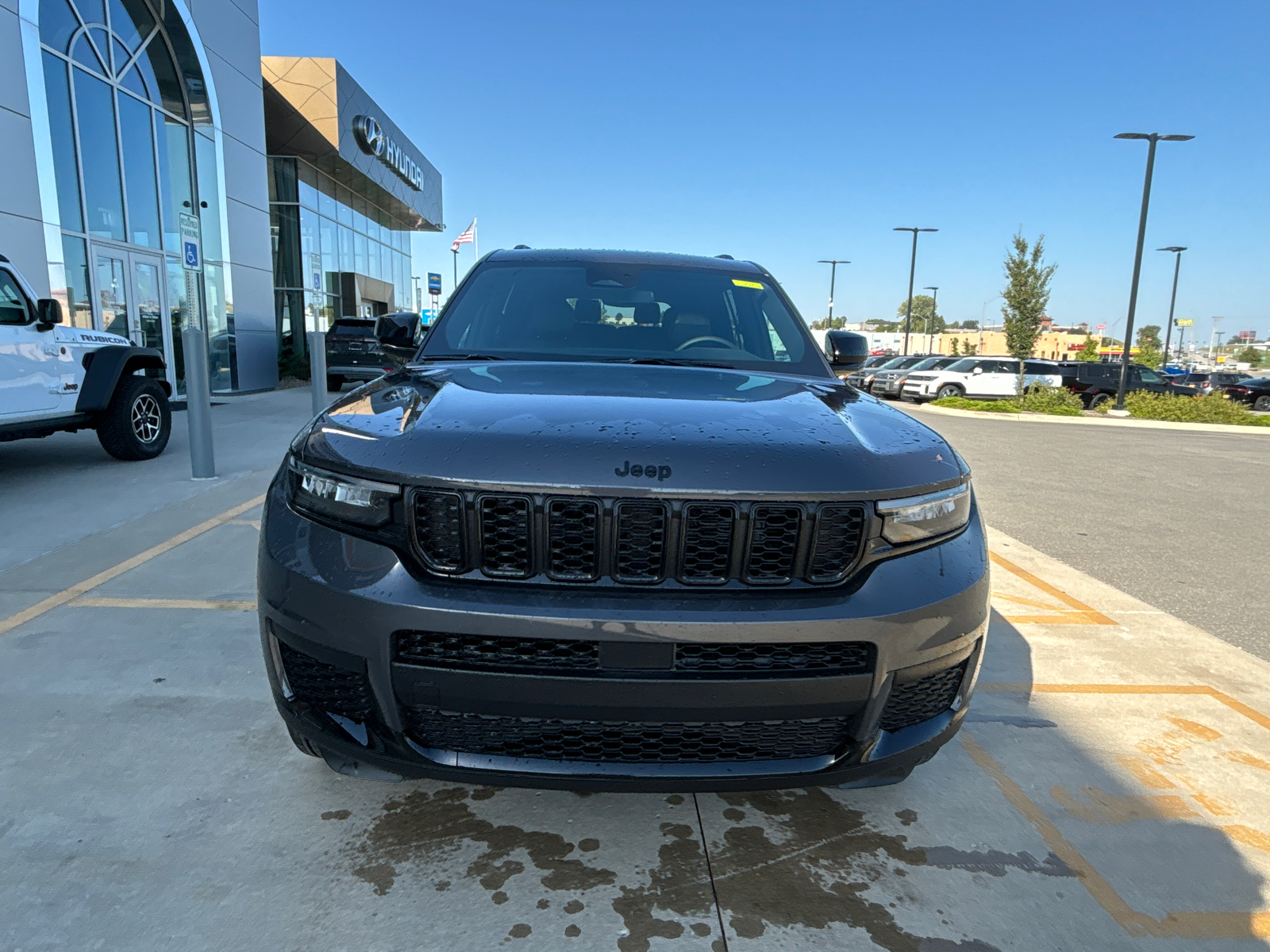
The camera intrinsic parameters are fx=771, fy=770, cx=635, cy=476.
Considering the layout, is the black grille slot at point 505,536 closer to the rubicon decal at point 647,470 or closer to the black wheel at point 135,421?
the rubicon decal at point 647,470

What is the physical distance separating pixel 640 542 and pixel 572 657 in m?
0.28

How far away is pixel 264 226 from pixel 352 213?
11956mm

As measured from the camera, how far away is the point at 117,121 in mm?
11711

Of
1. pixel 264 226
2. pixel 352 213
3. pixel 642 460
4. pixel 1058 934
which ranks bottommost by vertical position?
pixel 1058 934

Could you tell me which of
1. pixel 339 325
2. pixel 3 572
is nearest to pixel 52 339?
pixel 3 572

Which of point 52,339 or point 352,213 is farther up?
point 352,213

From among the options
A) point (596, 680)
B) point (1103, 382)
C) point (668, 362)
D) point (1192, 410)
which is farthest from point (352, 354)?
point (1103, 382)

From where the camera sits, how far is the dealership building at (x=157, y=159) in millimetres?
9508

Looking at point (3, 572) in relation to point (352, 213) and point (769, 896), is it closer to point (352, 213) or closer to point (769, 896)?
point (769, 896)

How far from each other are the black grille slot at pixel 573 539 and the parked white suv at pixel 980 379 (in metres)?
24.4

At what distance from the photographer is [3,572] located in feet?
13.7

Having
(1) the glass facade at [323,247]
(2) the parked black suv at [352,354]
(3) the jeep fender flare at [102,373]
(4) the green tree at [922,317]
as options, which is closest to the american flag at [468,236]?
(1) the glass facade at [323,247]

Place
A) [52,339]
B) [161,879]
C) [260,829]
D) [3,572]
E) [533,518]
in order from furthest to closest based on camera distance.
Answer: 1. [52,339]
2. [3,572]
3. [260,829]
4. [161,879]
5. [533,518]

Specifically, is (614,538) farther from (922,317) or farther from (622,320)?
(922,317)
